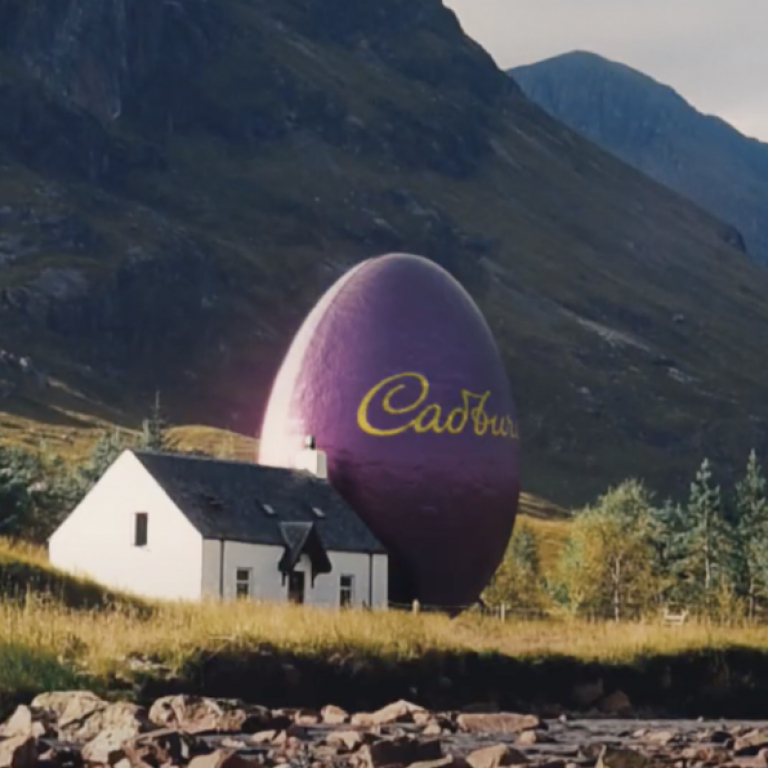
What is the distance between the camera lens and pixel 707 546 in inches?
3383

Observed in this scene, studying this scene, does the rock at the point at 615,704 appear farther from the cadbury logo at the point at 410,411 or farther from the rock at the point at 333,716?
the cadbury logo at the point at 410,411

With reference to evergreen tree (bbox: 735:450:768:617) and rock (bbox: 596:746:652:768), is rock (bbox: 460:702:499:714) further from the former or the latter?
evergreen tree (bbox: 735:450:768:617)

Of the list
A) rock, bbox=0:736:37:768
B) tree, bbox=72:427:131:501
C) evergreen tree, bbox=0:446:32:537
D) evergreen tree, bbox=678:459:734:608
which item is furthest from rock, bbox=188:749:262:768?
evergreen tree, bbox=678:459:734:608

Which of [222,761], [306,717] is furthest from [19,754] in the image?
[306,717]

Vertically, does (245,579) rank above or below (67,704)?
above

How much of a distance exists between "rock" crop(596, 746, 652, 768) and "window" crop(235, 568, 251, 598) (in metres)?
27.0

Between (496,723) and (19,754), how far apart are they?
33.5ft

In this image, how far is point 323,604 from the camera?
4919 cm

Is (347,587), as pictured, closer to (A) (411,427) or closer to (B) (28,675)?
(A) (411,427)

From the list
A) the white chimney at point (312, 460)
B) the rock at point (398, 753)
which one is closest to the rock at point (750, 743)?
the rock at point (398, 753)

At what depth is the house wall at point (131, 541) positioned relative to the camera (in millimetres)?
47906

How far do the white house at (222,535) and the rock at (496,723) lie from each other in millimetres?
18462

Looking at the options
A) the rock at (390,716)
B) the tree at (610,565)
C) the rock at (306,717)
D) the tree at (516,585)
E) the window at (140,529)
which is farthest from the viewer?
the tree at (610,565)

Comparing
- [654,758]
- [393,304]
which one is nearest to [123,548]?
[393,304]
